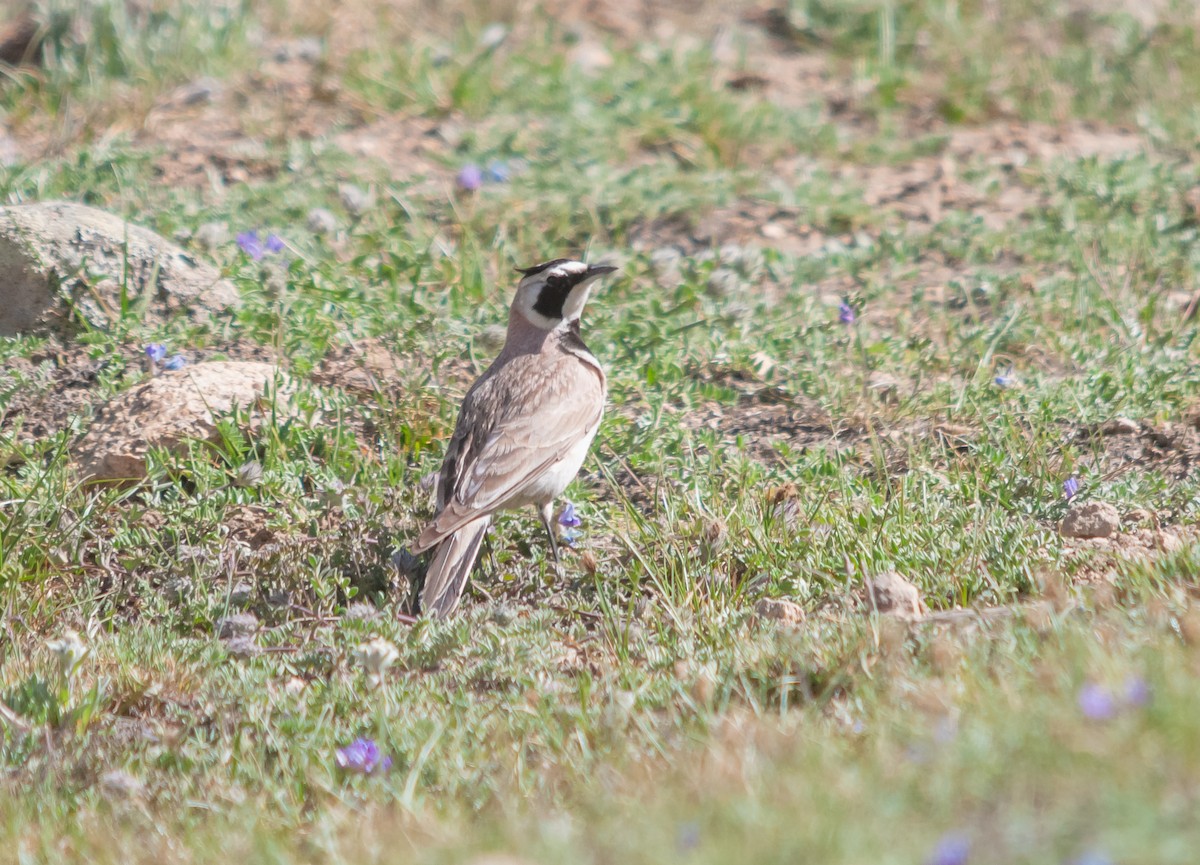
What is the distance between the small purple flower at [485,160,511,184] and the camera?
865 cm

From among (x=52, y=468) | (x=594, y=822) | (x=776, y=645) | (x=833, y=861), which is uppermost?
(x=833, y=861)

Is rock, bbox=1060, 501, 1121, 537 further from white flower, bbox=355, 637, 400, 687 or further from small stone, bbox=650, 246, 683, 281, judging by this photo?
small stone, bbox=650, 246, 683, 281

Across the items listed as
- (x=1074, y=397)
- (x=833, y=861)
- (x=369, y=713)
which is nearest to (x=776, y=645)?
(x=369, y=713)

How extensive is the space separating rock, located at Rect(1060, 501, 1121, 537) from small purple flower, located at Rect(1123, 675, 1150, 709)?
7.18 feet

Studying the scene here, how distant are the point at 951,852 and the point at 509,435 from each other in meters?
3.42

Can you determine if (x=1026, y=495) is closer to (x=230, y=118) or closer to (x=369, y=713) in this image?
(x=369, y=713)

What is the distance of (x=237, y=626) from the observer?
5023mm

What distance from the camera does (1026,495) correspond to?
540 centimetres

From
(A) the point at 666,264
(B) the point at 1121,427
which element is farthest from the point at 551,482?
(A) the point at 666,264

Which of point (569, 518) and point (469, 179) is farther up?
point (469, 179)

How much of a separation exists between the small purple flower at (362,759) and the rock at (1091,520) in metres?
2.63

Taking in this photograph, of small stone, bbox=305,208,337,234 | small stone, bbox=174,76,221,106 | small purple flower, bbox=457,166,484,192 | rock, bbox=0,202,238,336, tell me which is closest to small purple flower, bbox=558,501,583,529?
rock, bbox=0,202,238,336

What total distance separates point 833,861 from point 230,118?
26.4 feet

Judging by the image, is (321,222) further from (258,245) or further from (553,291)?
(553,291)
